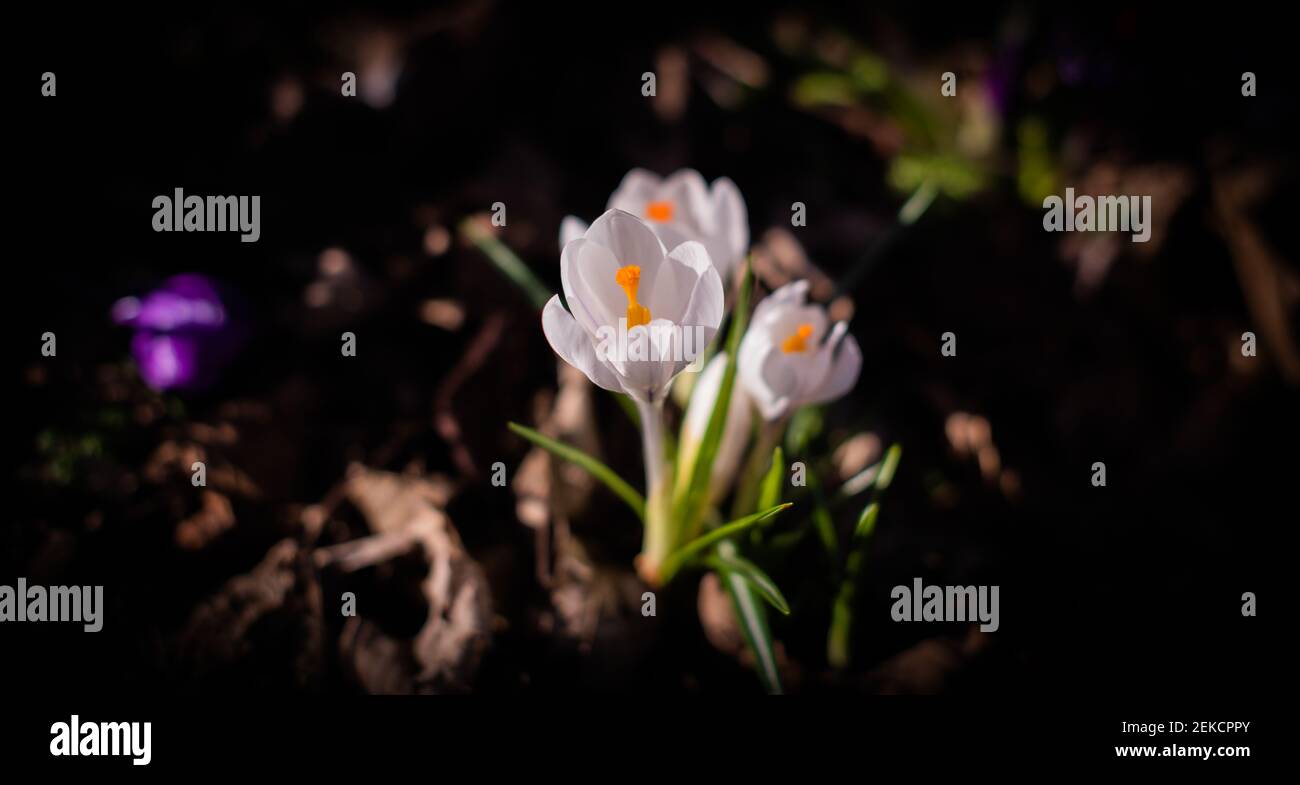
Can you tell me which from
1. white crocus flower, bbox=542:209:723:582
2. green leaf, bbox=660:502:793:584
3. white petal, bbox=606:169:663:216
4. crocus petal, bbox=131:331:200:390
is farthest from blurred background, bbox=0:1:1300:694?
white crocus flower, bbox=542:209:723:582

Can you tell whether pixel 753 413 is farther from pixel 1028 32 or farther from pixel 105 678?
pixel 1028 32

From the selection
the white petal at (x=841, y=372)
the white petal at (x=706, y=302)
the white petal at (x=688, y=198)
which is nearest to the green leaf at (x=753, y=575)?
the white petal at (x=841, y=372)

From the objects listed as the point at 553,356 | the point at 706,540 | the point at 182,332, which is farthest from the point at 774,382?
the point at 182,332

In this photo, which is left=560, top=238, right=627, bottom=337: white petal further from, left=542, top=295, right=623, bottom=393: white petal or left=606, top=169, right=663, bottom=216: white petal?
left=606, top=169, right=663, bottom=216: white petal

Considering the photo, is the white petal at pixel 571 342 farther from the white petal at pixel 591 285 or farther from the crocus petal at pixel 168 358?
the crocus petal at pixel 168 358
